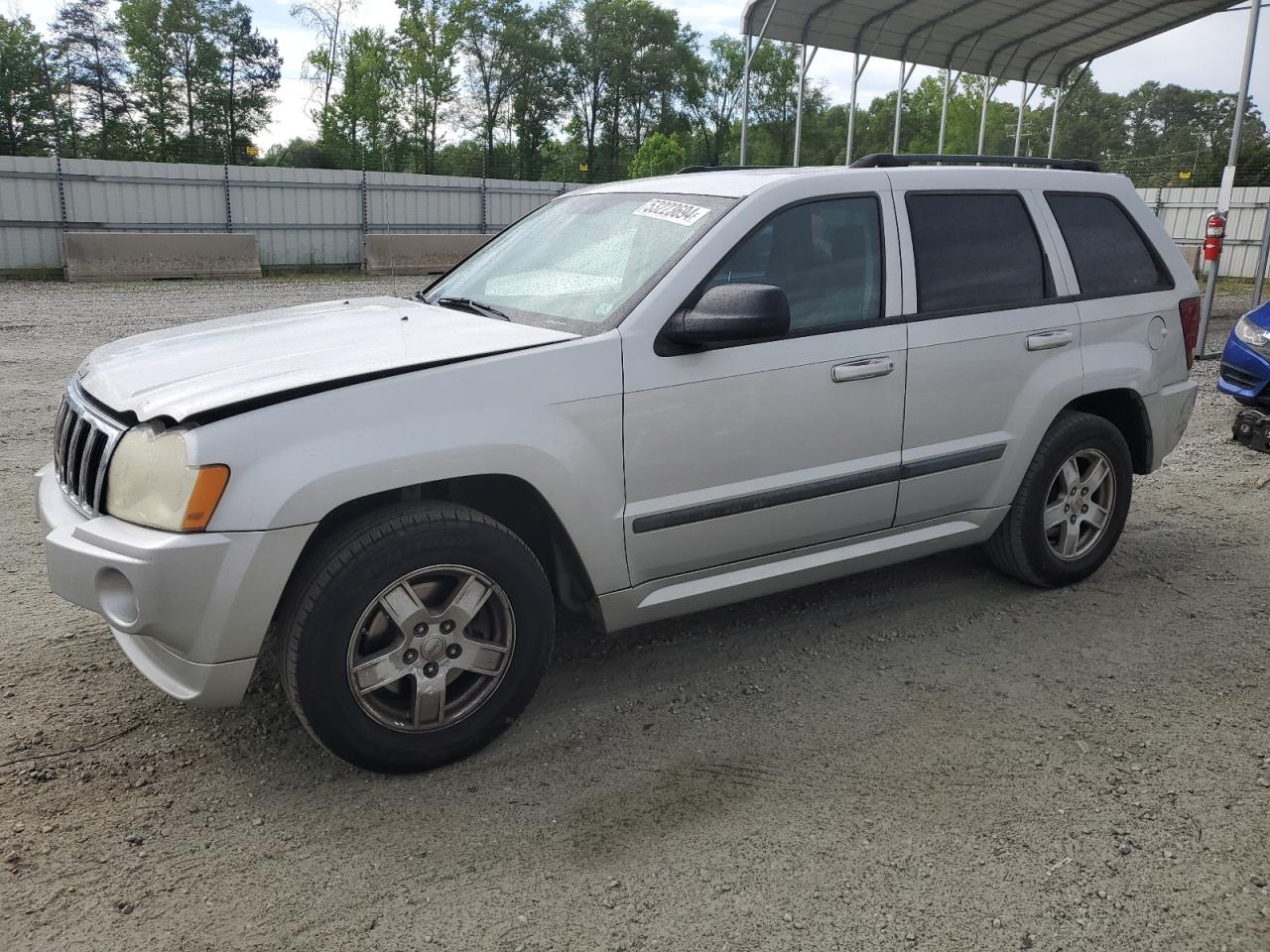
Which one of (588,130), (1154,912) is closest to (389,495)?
(1154,912)

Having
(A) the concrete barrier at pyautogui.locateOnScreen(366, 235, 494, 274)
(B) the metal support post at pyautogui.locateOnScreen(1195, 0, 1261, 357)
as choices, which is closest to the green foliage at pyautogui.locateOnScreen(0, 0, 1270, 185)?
(A) the concrete barrier at pyautogui.locateOnScreen(366, 235, 494, 274)

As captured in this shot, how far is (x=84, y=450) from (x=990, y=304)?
334 centimetres

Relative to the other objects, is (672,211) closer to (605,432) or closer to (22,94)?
(605,432)

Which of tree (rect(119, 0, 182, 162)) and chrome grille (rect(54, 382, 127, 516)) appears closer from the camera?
chrome grille (rect(54, 382, 127, 516))

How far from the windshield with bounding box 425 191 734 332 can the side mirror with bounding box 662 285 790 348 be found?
24 cm

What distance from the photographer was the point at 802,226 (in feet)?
12.7

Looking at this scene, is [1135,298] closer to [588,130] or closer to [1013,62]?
[1013,62]

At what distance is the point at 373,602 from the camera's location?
9.95 ft

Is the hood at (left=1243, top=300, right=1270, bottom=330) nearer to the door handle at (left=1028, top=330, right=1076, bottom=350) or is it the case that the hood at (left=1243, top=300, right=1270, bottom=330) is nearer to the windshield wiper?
the door handle at (left=1028, top=330, right=1076, bottom=350)

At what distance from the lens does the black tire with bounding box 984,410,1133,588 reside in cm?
455

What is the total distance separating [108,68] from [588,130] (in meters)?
25.3

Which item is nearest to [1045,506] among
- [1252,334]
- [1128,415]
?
[1128,415]

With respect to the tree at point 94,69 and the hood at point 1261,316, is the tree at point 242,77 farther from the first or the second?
the hood at point 1261,316

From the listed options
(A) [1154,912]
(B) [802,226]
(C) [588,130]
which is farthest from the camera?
(C) [588,130]
